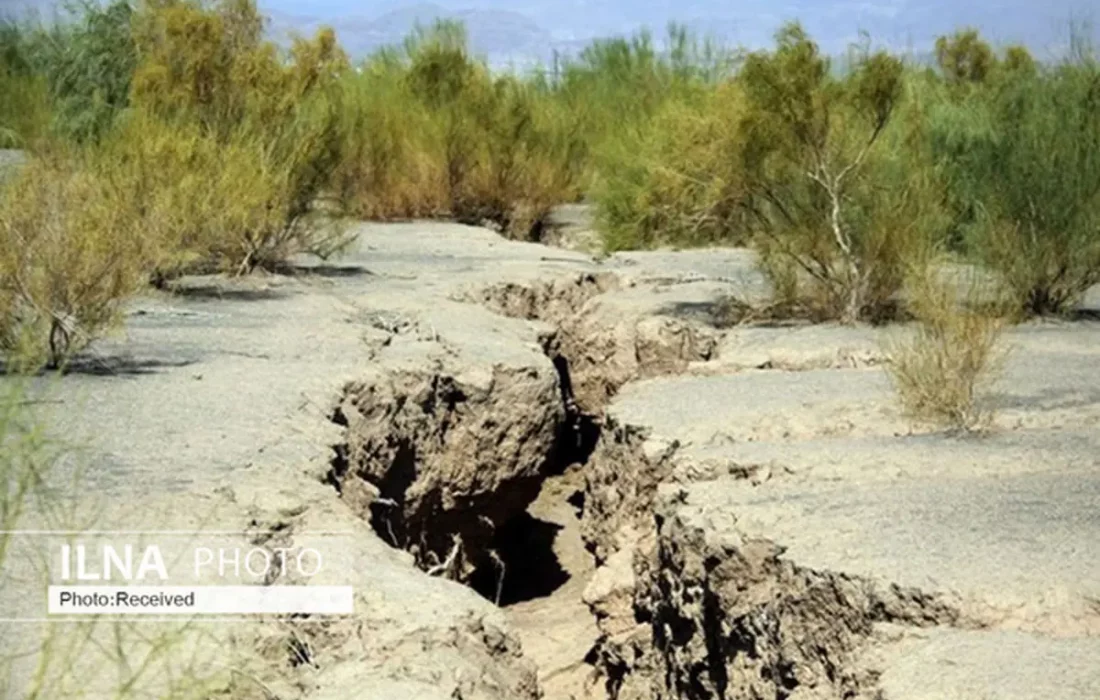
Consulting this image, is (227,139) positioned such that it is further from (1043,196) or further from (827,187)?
(1043,196)

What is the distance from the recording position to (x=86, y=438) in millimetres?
6883

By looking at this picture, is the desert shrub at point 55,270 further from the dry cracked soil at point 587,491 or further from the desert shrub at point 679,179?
the desert shrub at point 679,179

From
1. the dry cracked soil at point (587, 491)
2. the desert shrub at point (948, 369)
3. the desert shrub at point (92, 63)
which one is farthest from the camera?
the desert shrub at point (92, 63)

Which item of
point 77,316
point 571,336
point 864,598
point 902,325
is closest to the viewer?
point 864,598

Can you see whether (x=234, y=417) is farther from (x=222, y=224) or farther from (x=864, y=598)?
(x=222, y=224)

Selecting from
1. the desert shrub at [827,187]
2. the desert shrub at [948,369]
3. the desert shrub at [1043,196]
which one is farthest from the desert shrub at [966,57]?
the desert shrub at [948,369]

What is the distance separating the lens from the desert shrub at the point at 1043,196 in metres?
11.6

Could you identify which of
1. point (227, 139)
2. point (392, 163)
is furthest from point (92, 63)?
point (227, 139)

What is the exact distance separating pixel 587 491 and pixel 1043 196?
456cm

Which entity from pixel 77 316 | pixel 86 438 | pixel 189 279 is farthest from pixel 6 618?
pixel 189 279

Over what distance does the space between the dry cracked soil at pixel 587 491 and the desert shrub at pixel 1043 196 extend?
50 cm

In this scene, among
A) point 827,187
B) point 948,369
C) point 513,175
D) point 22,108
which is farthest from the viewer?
point 513,175

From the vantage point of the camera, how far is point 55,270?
862 centimetres

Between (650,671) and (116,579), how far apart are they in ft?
9.59
